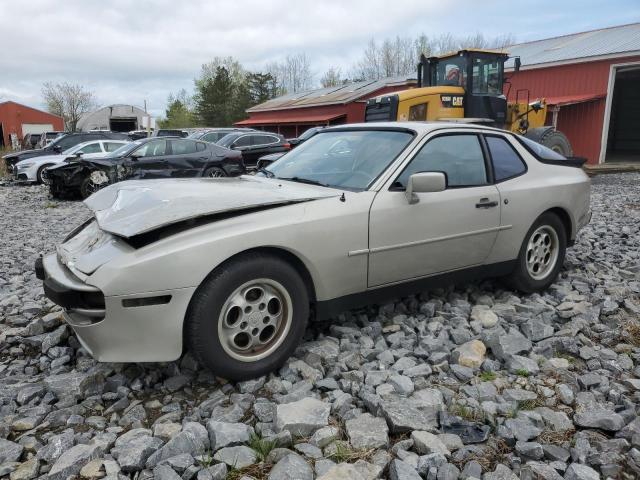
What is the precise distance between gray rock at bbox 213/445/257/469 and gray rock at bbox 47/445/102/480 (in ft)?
1.88

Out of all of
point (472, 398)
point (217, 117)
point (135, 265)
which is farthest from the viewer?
point (217, 117)

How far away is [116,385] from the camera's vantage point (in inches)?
119

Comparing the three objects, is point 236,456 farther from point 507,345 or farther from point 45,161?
point 45,161

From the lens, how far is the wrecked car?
11.3 metres

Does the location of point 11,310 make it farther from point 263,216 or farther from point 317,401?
point 317,401

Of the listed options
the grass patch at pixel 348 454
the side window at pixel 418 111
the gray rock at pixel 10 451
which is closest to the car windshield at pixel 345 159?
the grass patch at pixel 348 454

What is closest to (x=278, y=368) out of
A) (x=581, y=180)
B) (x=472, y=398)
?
(x=472, y=398)

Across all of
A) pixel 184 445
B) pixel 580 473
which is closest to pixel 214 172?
pixel 184 445

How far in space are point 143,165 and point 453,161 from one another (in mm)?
9108

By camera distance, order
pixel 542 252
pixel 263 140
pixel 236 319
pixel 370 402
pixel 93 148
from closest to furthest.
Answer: pixel 370 402 < pixel 236 319 < pixel 542 252 < pixel 93 148 < pixel 263 140

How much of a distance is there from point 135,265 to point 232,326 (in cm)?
65

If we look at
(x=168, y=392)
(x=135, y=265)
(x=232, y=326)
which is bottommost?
(x=168, y=392)

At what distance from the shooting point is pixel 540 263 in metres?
4.59

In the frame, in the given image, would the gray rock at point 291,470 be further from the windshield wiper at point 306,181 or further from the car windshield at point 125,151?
the car windshield at point 125,151
